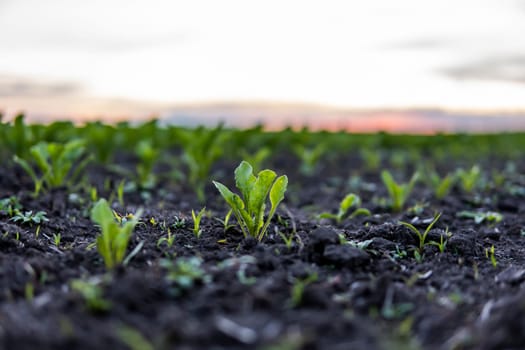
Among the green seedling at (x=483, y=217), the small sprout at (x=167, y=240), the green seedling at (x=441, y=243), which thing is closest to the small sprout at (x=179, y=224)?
the small sprout at (x=167, y=240)

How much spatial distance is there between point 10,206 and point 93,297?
1.89 metres

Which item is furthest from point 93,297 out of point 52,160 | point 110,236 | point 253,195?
point 52,160

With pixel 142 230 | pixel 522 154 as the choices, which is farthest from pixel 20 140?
pixel 522 154

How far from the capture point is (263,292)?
186 cm

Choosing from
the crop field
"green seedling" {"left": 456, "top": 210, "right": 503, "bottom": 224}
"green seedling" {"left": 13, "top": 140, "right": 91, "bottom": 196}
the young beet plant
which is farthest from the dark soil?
"green seedling" {"left": 13, "top": 140, "right": 91, "bottom": 196}

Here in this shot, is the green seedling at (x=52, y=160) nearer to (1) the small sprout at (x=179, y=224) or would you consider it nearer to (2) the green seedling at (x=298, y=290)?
(1) the small sprout at (x=179, y=224)

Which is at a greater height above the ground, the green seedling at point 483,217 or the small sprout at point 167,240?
the small sprout at point 167,240

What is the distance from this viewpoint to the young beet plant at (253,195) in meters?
2.63

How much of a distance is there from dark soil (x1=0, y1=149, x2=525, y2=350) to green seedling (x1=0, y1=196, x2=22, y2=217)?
0.14ft

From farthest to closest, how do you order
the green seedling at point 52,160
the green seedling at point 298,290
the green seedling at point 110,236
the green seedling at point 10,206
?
1. the green seedling at point 52,160
2. the green seedling at point 10,206
3. the green seedling at point 110,236
4. the green seedling at point 298,290

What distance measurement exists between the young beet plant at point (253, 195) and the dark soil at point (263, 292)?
0.38 ft

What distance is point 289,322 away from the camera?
1709 mm

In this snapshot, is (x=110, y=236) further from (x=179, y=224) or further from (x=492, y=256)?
(x=492, y=256)

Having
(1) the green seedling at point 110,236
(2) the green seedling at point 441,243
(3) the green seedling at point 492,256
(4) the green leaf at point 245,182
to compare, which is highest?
(4) the green leaf at point 245,182
